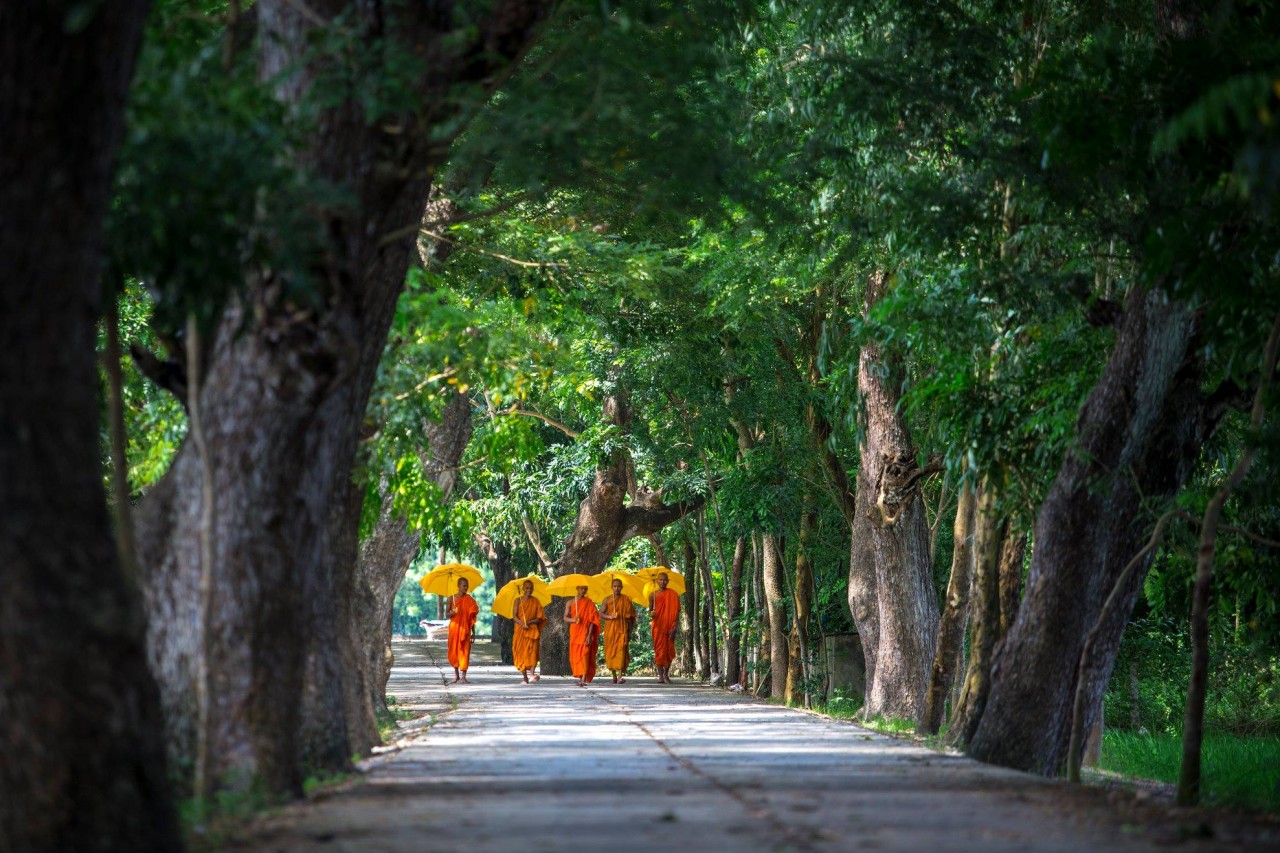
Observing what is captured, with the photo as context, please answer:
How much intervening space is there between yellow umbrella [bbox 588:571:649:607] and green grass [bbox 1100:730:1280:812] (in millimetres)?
10825

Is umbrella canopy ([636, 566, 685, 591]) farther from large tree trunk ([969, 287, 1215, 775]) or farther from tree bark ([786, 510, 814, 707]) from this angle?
large tree trunk ([969, 287, 1215, 775])

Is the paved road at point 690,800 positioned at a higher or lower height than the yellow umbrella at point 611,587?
lower

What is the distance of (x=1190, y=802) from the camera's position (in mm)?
10188

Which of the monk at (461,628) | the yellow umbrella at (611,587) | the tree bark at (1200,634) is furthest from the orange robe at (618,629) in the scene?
the tree bark at (1200,634)

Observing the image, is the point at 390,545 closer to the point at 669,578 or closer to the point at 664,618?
the point at 664,618

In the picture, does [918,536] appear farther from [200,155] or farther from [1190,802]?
[200,155]

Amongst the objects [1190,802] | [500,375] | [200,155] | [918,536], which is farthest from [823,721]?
[200,155]

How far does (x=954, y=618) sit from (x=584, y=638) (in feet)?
51.3

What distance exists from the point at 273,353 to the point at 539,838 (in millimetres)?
3033

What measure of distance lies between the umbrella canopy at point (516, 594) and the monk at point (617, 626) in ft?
3.95

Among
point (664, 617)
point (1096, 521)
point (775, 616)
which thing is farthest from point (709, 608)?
point (1096, 521)

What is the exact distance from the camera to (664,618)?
3312 centimetres

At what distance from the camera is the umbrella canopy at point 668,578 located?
110 feet

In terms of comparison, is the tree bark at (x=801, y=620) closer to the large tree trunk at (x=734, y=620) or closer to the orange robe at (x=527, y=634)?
the large tree trunk at (x=734, y=620)
